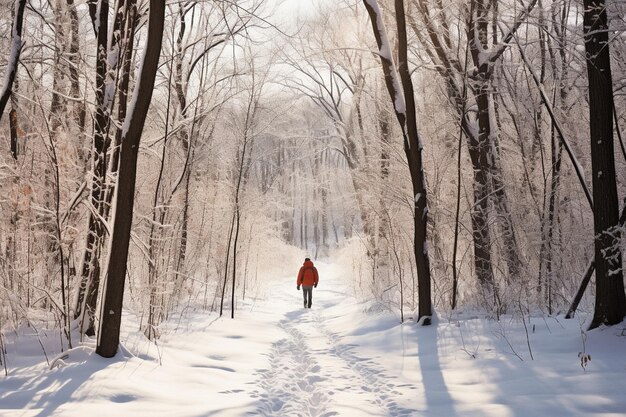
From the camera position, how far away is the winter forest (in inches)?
174

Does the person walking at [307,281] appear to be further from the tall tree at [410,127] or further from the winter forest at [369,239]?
the tall tree at [410,127]

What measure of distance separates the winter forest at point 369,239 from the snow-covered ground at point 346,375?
30 mm

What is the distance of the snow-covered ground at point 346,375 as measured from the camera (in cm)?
381

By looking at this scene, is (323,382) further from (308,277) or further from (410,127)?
(308,277)

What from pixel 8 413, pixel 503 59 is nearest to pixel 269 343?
pixel 8 413

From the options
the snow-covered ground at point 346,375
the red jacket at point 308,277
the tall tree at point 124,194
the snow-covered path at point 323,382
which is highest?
the tall tree at point 124,194

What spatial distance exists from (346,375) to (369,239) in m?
7.12

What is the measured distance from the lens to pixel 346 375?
550 cm

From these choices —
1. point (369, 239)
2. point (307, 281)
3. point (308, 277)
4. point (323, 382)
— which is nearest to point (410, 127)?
point (323, 382)

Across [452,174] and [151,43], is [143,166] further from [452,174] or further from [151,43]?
[452,174]

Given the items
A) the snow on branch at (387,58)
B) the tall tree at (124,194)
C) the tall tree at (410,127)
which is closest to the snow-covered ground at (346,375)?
the tall tree at (124,194)

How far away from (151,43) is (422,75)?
8.03 m

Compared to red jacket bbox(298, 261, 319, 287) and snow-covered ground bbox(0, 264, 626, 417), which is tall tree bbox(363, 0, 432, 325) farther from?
red jacket bbox(298, 261, 319, 287)

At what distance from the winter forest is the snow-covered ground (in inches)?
1.2
